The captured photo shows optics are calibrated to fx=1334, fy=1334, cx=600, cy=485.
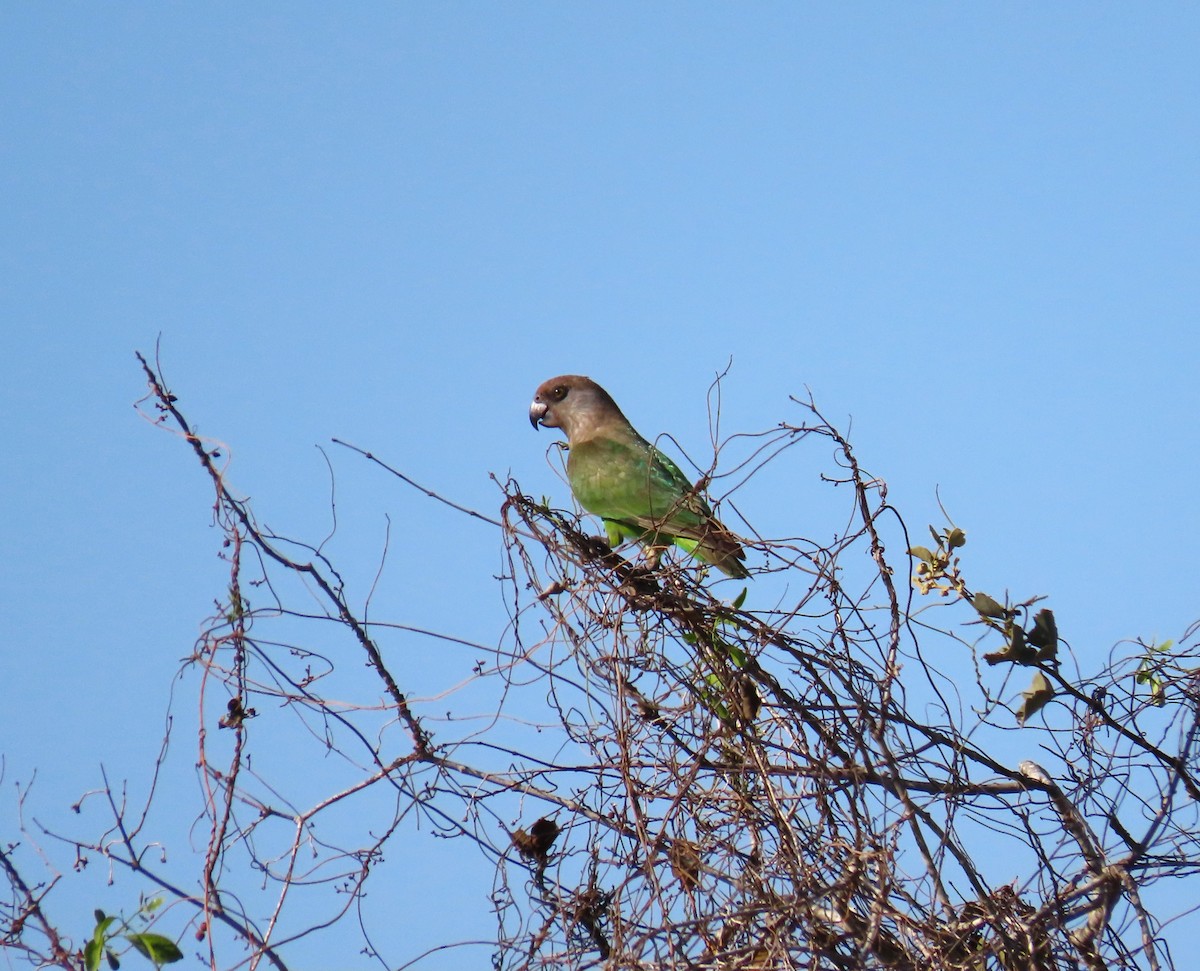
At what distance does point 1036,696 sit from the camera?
11.6ft

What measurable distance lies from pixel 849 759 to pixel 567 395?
136 inches

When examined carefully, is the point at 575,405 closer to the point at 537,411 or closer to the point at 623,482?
the point at 537,411

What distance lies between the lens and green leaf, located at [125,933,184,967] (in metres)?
2.99

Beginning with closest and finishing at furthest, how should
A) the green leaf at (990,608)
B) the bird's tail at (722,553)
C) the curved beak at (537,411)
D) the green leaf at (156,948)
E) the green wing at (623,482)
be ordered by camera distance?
the green leaf at (156,948) < the green leaf at (990,608) < the bird's tail at (722,553) < the green wing at (623,482) < the curved beak at (537,411)

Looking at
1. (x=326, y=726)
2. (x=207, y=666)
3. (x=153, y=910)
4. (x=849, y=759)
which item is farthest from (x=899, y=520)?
(x=153, y=910)

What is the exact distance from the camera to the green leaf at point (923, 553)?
11.6 ft

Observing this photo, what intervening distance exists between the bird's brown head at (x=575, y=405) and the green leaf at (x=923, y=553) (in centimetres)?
287

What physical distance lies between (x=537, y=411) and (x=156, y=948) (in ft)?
13.1

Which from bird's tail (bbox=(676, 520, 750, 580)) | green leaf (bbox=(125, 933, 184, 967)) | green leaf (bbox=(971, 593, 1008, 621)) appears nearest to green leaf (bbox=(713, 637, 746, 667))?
bird's tail (bbox=(676, 520, 750, 580))

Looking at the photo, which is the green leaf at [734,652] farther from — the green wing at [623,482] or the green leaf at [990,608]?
the green wing at [623,482]

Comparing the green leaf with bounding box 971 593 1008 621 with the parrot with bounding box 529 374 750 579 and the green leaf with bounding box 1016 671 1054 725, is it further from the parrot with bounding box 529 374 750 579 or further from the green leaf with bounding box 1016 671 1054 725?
the parrot with bounding box 529 374 750 579

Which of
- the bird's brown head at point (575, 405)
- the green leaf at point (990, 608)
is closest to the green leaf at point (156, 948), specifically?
the green leaf at point (990, 608)

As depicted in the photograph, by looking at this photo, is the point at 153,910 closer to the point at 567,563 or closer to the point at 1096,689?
the point at 567,563

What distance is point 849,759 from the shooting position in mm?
3348
